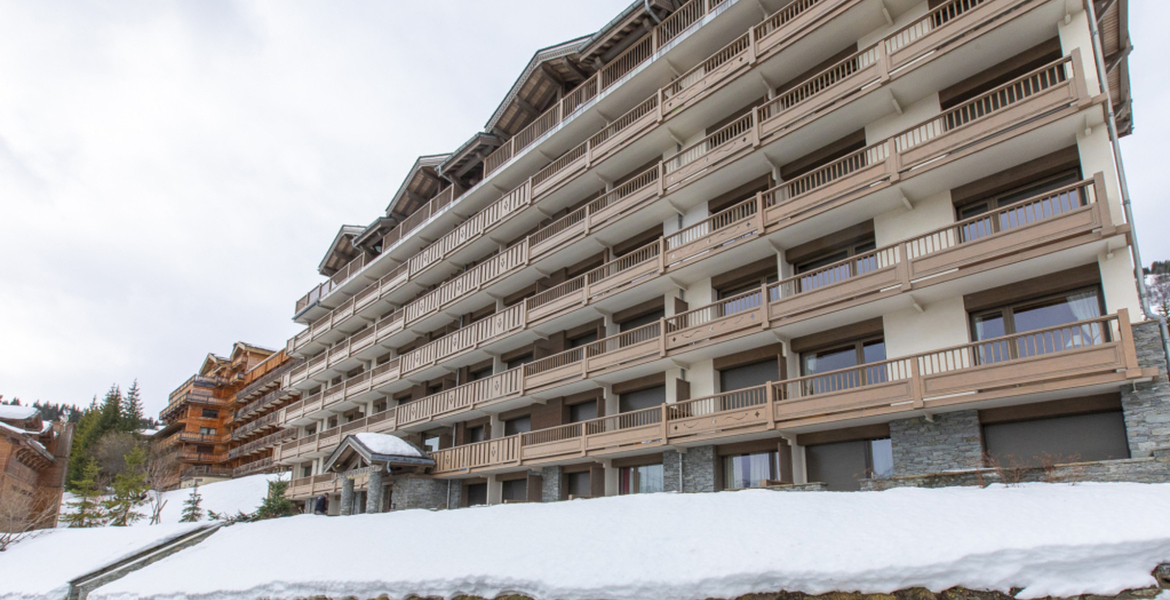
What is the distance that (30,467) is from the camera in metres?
42.3

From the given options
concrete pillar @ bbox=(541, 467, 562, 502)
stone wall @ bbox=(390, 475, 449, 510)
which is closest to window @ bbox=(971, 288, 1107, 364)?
concrete pillar @ bbox=(541, 467, 562, 502)

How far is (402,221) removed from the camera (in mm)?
46500

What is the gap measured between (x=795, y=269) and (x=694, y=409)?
553 cm

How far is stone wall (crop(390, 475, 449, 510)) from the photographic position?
32.2 m

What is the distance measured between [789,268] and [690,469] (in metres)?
7.14

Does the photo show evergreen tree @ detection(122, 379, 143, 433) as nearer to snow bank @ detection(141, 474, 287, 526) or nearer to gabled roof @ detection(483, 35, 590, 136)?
snow bank @ detection(141, 474, 287, 526)

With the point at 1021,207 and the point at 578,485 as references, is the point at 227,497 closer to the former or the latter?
the point at 578,485

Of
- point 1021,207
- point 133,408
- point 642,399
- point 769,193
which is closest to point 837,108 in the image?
point 769,193

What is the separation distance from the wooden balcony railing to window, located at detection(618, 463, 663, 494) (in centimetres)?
657

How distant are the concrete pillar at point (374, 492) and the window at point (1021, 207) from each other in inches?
981

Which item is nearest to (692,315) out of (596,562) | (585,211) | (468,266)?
(585,211)

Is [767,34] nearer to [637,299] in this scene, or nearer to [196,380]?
[637,299]

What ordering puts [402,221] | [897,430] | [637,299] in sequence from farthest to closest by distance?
[402,221], [637,299], [897,430]

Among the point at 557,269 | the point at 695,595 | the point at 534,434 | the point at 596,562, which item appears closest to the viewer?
the point at 695,595
